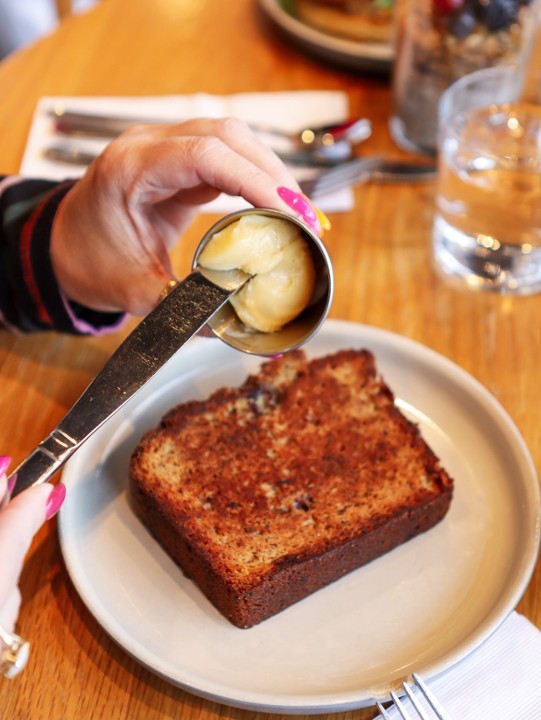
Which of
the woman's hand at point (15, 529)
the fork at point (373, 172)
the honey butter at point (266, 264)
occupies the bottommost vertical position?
the fork at point (373, 172)

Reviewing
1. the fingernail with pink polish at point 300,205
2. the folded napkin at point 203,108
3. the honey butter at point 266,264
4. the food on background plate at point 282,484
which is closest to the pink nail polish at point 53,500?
the food on background plate at point 282,484

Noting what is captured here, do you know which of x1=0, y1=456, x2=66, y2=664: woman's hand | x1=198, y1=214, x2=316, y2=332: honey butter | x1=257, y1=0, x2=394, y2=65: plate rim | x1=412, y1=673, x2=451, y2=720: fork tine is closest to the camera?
x1=0, y1=456, x2=66, y2=664: woman's hand

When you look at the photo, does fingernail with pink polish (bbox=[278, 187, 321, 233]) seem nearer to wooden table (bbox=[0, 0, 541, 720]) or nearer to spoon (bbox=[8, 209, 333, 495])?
spoon (bbox=[8, 209, 333, 495])

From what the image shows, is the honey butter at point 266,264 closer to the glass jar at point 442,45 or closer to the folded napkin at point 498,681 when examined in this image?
the folded napkin at point 498,681

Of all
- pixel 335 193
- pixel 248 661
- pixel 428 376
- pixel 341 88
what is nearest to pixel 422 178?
pixel 335 193

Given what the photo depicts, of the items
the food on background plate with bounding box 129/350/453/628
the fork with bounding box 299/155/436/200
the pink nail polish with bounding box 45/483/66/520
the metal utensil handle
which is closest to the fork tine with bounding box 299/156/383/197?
the fork with bounding box 299/155/436/200
